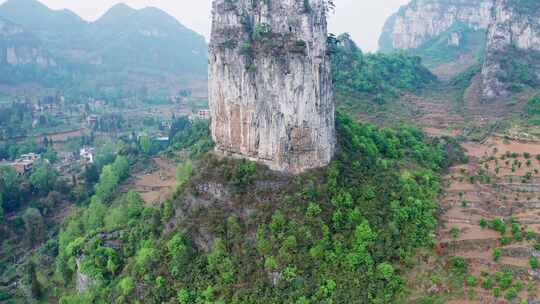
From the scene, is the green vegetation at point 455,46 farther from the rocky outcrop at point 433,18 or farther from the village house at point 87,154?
the village house at point 87,154

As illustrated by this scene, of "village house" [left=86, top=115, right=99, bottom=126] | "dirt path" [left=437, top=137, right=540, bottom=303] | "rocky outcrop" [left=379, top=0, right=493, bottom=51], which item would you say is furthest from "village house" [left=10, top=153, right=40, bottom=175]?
"rocky outcrop" [left=379, top=0, right=493, bottom=51]

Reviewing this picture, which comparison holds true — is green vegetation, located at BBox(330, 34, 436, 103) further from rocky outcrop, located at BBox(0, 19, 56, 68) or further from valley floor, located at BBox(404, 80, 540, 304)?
rocky outcrop, located at BBox(0, 19, 56, 68)

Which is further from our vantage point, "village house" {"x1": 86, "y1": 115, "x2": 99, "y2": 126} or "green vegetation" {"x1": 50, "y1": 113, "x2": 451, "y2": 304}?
"village house" {"x1": 86, "y1": 115, "x2": 99, "y2": 126}

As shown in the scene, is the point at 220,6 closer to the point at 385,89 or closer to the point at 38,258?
the point at 38,258

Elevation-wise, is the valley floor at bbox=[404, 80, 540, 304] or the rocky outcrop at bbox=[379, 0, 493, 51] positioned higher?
the rocky outcrop at bbox=[379, 0, 493, 51]

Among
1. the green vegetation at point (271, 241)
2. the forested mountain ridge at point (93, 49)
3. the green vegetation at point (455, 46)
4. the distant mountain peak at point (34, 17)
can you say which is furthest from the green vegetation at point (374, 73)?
the distant mountain peak at point (34, 17)

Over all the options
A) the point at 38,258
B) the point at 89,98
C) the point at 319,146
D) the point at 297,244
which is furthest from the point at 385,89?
→ the point at 89,98
